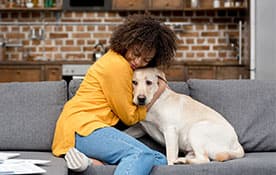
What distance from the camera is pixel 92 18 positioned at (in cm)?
700

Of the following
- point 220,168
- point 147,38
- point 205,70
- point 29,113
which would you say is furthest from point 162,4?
point 220,168

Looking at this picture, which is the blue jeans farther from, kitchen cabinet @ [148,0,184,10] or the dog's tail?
kitchen cabinet @ [148,0,184,10]

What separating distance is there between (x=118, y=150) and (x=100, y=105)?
0.97ft

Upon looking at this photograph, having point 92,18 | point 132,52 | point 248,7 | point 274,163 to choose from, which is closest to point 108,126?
point 132,52

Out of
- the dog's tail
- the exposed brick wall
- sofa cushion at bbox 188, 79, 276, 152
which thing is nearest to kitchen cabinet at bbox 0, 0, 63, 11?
the exposed brick wall

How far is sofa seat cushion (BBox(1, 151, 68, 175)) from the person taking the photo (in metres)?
2.35

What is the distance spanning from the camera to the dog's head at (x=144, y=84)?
2820 millimetres

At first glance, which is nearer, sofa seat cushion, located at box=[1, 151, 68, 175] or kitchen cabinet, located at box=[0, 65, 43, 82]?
sofa seat cushion, located at box=[1, 151, 68, 175]

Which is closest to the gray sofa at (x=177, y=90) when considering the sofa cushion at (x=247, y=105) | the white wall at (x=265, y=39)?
the sofa cushion at (x=247, y=105)

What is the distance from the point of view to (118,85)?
2.72 meters

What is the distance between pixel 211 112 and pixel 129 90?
515 mm

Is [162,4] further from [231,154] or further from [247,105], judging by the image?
[231,154]

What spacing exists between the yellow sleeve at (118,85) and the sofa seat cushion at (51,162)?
387mm

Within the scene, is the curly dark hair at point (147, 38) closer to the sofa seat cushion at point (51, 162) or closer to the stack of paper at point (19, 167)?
the sofa seat cushion at point (51, 162)
